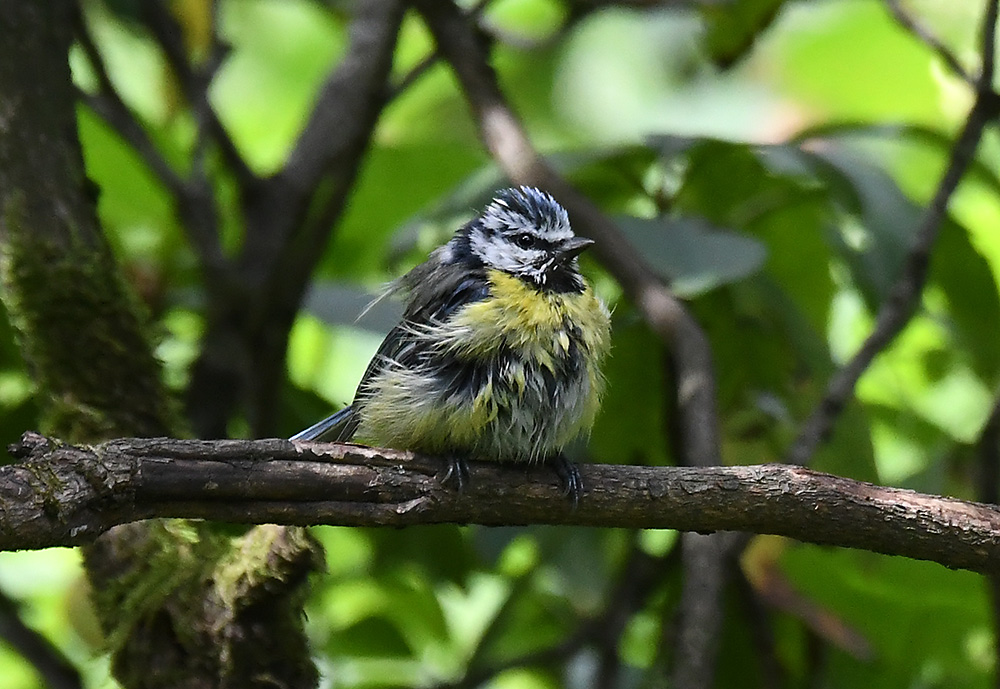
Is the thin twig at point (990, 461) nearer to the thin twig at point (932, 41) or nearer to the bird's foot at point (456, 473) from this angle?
the thin twig at point (932, 41)

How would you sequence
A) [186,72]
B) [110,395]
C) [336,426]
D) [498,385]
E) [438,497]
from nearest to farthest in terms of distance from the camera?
1. [438,497]
2. [110,395]
3. [498,385]
4. [336,426]
5. [186,72]

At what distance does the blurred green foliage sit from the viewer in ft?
9.27

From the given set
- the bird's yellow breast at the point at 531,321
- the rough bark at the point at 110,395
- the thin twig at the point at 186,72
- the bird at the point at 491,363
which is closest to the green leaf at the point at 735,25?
the bird at the point at 491,363

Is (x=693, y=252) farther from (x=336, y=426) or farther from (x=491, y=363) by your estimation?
(x=336, y=426)

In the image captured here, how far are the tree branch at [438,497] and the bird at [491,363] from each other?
0.19 metres

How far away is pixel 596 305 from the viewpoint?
2.73m

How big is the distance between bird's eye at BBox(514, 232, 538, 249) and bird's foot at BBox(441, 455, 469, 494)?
798 mm

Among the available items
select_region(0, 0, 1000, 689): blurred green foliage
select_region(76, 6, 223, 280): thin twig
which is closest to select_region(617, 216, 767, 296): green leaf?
select_region(0, 0, 1000, 689): blurred green foliage

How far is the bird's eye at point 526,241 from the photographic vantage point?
2.89 meters

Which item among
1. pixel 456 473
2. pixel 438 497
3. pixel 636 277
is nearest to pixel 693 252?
pixel 636 277

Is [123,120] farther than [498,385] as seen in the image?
Yes

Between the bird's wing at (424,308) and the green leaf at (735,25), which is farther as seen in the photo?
the green leaf at (735,25)

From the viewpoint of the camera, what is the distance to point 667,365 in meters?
2.98

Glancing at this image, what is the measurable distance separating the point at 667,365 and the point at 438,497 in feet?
3.82
